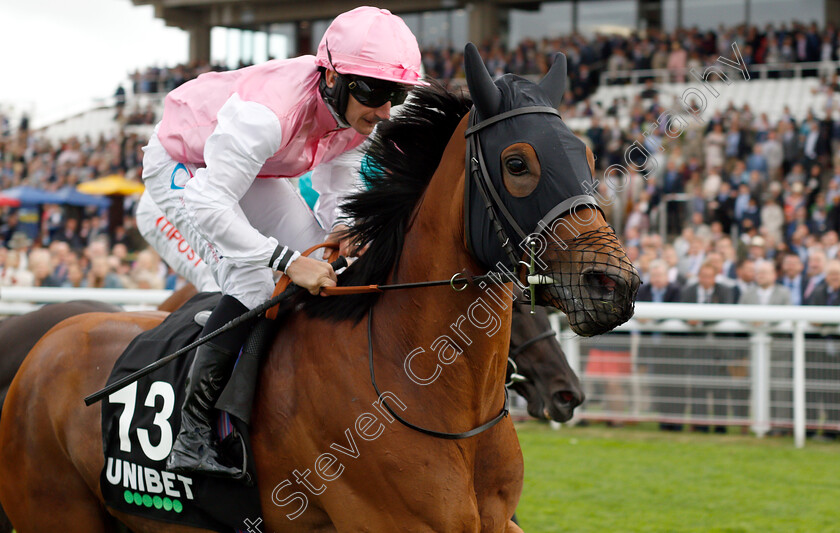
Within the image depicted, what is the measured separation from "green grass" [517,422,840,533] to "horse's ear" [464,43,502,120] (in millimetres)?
2958

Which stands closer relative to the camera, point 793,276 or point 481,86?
point 481,86

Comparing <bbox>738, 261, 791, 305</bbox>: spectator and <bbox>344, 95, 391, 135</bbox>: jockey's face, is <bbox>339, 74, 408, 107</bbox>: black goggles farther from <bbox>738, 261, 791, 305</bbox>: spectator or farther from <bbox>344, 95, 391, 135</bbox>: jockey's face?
<bbox>738, 261, 791, 305</bbox>: spectator

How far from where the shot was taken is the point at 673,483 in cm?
570

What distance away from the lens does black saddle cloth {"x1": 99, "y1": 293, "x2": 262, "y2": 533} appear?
267 centimetres

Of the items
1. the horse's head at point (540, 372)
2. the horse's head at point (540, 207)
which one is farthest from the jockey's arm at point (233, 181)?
the horse's head at point (540, 372)

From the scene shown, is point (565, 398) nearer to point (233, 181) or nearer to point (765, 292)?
point (233, 181)

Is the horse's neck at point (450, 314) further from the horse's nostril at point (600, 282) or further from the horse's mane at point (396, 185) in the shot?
the horse's nostril at point (600, 282)

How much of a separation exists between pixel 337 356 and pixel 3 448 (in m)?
1.49

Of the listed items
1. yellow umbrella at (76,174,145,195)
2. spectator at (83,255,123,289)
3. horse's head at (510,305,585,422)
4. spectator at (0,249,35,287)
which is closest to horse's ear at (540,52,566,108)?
horse's head at (510,305,585,422)

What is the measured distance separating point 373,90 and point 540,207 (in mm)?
697

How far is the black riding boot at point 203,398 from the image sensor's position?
264 centimetres

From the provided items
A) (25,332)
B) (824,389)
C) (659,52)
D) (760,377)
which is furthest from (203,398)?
(659,52)

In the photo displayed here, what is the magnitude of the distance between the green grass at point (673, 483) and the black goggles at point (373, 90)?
9.15 feet

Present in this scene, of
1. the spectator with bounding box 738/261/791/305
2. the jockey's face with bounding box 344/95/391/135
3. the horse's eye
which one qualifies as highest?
the jockey's face with bounding box 344/95/391/135
